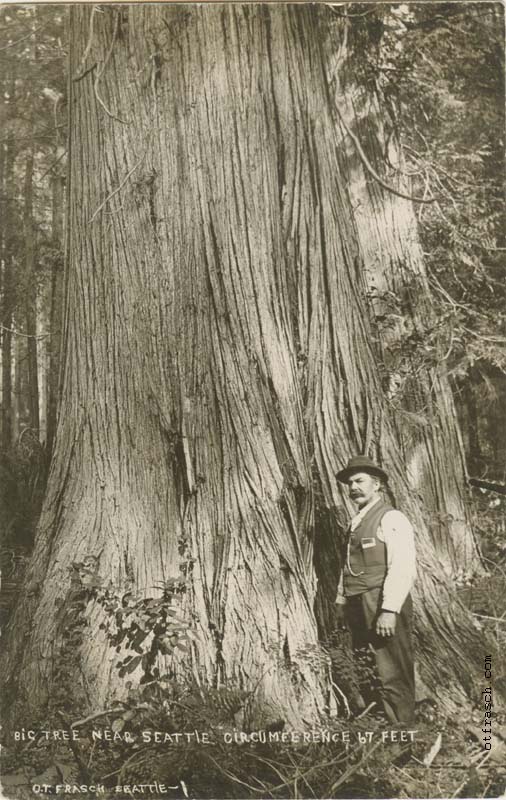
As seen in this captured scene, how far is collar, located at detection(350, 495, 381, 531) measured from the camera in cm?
446

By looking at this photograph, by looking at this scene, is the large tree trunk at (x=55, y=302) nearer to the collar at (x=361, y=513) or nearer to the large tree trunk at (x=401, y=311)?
the large tree trunk at (x=401, y=311)

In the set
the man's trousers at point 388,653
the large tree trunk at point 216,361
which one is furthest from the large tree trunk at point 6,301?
the man's trousers at point 388,653

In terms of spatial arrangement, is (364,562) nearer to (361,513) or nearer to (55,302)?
(361,513)

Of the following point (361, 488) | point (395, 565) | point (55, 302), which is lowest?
point (395, 565)

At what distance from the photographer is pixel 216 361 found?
4.56 m

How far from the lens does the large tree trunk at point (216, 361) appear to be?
4395 millimetres

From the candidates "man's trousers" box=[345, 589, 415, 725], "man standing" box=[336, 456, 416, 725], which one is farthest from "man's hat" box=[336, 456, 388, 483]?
"man's trousers" box=[345, 589, 415, 725]

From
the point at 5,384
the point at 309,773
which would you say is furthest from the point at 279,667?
the point at 5,384

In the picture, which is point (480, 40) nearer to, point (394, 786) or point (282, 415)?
point (282, 415)

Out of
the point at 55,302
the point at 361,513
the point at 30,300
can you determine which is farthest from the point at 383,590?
the point at 30,300

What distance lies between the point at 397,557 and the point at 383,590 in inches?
8.4

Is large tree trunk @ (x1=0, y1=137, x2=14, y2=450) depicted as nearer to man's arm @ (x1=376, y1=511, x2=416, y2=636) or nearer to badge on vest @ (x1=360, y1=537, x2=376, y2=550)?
badge on vest @ (x1=360, y1=537, x2=376, y2=550)

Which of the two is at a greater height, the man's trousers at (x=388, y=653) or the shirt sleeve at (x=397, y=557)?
the shirt sleeve at (x=397, y=557)

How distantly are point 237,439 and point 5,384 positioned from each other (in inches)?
60.6
